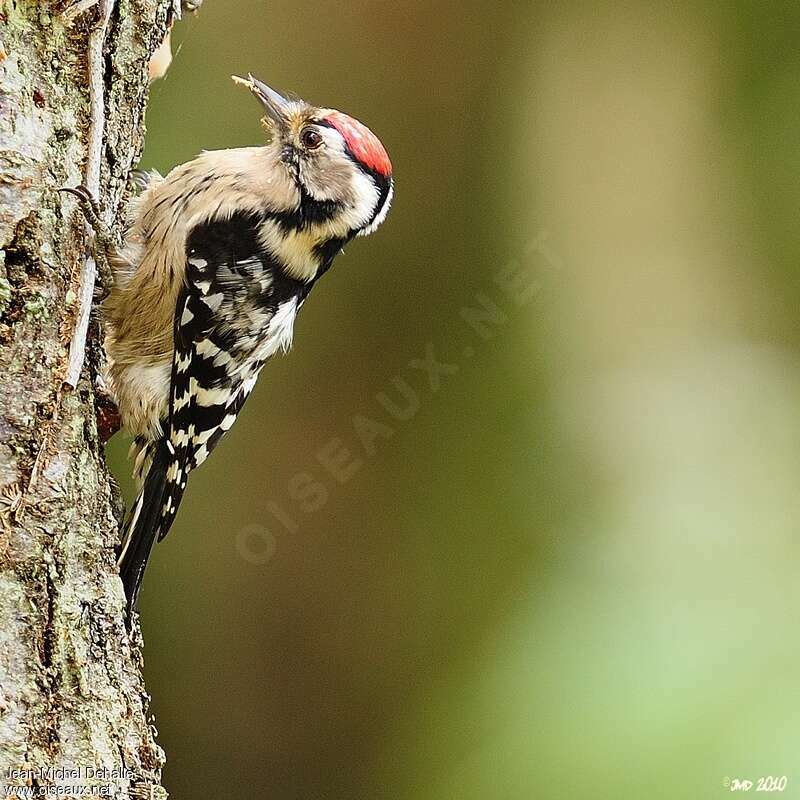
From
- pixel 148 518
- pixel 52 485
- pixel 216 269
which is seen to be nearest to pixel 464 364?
pixel 216 269

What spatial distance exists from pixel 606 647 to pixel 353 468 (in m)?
1.22

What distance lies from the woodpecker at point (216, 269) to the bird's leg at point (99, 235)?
31 millimetres

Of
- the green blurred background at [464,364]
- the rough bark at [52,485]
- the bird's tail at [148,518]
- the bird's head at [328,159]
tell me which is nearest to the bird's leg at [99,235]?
the rough bark at [52,485]

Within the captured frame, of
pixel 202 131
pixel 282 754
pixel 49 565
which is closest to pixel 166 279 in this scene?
pixel 49 565

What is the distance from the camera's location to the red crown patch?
2.24 meters

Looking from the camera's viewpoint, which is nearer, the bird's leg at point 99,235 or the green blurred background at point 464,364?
the bird's leg at point 99,235

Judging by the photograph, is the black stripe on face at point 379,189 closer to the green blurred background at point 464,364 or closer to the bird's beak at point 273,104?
the bird's beak at point 273,104

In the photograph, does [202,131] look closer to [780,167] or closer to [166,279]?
[166,279]

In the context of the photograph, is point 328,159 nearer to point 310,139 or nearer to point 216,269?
point 310,139

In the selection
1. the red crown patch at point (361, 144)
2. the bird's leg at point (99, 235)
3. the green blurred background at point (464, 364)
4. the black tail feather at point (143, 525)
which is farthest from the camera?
the green blurred background at point (464, 364)

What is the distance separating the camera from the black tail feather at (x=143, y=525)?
1.69m

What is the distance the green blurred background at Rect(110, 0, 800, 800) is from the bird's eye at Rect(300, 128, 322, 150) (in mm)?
1100

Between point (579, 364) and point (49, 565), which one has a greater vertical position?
point (579, 364)

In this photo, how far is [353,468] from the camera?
3627mm
